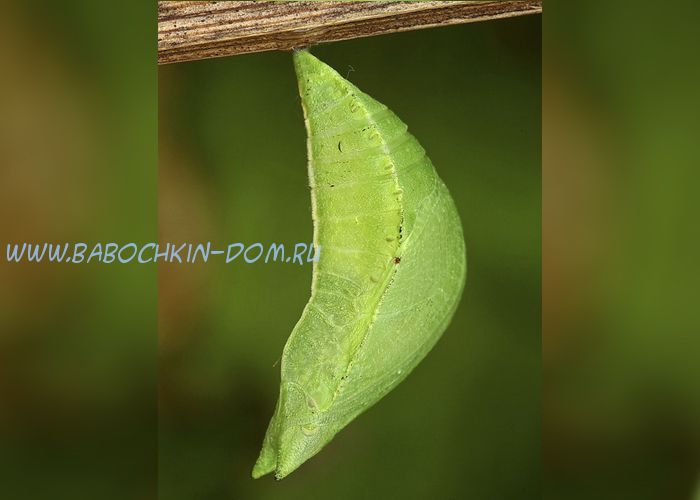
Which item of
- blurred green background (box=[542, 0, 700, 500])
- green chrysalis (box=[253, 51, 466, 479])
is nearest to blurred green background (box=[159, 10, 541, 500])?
blurred green background (box=[542, 0, 700, 500])

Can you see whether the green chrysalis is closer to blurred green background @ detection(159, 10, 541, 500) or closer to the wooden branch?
the wooden branch

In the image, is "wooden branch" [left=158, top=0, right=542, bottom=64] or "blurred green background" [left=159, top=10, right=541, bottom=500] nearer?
"wooden branch" [left=158, top=0, right=542, bottom=64]

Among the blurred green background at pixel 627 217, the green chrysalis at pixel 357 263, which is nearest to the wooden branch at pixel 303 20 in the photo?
the green chrysalis at pixel 357 263

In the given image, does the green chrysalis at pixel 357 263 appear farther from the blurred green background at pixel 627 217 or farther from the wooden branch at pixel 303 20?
the blurred green background at pixel 627 217

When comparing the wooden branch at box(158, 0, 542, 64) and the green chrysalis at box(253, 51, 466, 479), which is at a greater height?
the wooden branch at box(158, 0, 542, 64)

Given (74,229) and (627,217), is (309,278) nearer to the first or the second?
(74,229)
